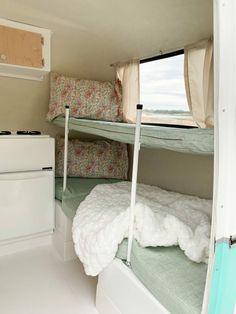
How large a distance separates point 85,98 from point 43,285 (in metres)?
1.68

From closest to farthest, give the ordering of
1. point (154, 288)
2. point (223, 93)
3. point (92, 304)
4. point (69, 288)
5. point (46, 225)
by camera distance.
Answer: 1. point (223, 93)
2. point (154, 288)
3. point (92, 304)
4. point (69, 288)
5. point (46, 225)

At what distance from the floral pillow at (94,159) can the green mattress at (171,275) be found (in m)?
1.32

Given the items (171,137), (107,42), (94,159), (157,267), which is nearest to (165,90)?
(107,42)

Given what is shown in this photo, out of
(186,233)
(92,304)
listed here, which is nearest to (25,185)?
(92,304)

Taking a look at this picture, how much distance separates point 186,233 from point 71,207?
3.09 feet

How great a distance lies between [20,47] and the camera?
1.96 m

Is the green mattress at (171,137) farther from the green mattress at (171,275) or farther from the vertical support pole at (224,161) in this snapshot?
the green mattress at (171,275)

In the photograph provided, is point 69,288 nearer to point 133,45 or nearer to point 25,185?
point 25,185

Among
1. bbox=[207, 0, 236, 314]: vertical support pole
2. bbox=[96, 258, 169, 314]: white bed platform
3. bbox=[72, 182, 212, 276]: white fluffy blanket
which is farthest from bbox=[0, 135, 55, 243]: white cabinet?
bbox=[207, 0, 236, 314]: vertical support pole

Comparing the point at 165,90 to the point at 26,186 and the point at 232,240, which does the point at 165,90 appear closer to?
the point at 26,186

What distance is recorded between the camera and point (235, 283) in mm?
768

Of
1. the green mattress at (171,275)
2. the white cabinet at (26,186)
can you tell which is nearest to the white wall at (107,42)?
the white cabinet at (26,186)

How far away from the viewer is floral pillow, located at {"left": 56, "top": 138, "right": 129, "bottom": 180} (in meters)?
2.40

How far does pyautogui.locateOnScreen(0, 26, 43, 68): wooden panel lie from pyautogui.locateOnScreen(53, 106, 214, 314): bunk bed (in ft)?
3.46
